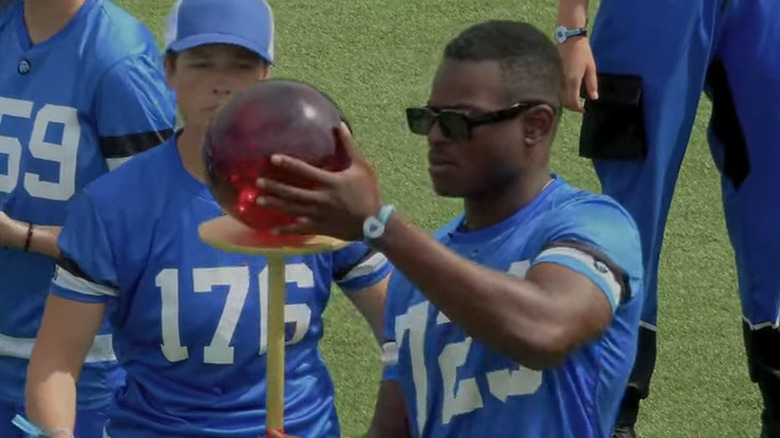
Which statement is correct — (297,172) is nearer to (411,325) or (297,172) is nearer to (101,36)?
(411,325)

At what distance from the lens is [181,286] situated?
3.88 meters

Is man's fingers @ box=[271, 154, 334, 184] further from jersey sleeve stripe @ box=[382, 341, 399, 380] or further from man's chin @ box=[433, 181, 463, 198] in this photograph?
jersey sleeve stripe @ box=[382, 341, 399, 380]

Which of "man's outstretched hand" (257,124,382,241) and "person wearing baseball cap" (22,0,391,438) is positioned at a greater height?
"man's outstretched hand" (257,124,382,241)

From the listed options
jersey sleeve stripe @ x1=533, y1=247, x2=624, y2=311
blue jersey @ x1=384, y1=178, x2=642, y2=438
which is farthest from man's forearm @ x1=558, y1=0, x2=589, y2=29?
jersey sleeve stripe @ x1=533, y1=247, x2=624, y2=311

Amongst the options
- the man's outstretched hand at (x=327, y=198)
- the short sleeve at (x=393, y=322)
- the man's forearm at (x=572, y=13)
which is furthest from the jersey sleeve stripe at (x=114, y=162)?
the man's outstretched hand at (x=327, y=198)

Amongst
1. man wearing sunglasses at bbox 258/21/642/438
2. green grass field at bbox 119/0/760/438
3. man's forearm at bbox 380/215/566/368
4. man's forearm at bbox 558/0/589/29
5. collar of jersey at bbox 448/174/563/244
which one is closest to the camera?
man's forearm at bbox 380/215/566/368

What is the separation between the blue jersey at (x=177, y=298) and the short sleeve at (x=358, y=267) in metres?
0.03

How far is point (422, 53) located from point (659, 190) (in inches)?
148

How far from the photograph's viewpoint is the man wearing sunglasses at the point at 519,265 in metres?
2.94

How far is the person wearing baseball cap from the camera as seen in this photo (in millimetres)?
3846

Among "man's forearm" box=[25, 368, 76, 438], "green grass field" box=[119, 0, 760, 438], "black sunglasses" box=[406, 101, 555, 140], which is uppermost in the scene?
"black sunglasses" box=[406, 101, 555, 140]

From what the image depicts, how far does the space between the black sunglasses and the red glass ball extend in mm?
281

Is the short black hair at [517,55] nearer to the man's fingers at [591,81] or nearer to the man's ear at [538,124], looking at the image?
the man's ear at [538,124]

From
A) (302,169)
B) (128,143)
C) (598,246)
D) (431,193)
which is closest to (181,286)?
(128,143)
